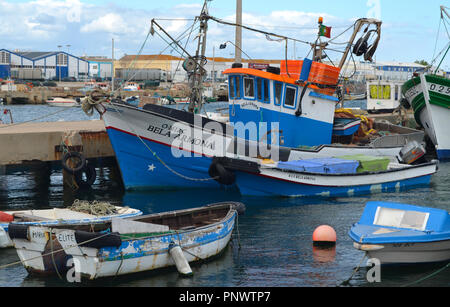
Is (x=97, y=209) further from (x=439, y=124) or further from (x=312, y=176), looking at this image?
(x=439, y=124)

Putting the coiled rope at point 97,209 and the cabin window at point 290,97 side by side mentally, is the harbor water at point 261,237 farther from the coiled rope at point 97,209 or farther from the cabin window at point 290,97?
the cabin window at point 290,97

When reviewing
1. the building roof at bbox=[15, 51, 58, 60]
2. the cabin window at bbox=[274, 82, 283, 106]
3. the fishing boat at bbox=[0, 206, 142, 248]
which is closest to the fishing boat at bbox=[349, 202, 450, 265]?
the fishing boat at bbox=[0, 206, 142, 248]

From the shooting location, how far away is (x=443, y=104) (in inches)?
1346

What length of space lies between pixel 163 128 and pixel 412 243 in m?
11.0

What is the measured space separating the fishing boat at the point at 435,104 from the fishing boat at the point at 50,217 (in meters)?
22.1

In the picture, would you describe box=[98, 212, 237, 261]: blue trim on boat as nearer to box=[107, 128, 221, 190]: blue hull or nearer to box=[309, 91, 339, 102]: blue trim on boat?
box=[107, 128, 221, 190]: blue hull

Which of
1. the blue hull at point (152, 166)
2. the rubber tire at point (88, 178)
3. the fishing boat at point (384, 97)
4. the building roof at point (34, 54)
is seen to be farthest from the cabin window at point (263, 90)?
the building roof at point (34, 54)

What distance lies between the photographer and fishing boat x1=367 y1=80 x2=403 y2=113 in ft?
167

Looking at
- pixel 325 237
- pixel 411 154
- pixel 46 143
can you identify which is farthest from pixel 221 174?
pixel 411 154

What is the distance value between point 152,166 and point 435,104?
18.7 metres

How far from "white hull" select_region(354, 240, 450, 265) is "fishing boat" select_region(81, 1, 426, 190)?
9.43 m

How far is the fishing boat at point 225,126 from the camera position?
22.3m
